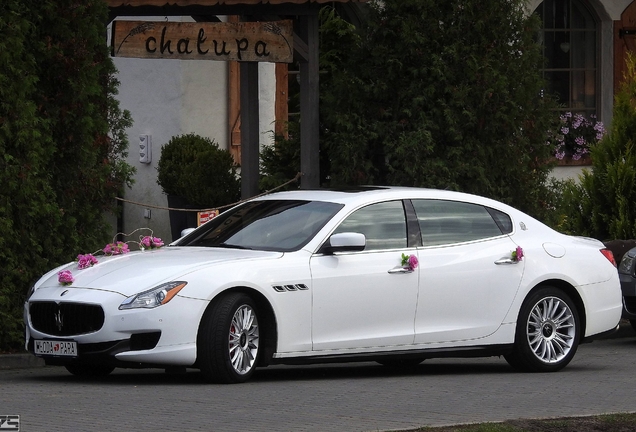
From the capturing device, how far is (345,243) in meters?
10.9

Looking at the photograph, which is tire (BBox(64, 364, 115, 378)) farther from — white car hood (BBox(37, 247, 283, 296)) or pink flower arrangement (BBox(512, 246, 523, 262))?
pink flower arrangement (BBox(512, 246, 523, 262))

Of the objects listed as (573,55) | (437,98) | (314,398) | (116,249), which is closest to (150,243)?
(116,249)

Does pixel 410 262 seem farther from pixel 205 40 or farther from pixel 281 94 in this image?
pixel 281 94

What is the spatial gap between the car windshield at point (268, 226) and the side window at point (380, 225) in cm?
18

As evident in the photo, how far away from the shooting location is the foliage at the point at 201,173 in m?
20.5

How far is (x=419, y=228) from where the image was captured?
11.8 m

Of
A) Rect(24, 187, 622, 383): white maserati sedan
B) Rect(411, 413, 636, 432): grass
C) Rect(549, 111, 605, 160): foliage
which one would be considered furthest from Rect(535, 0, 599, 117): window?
Rect(411, 413, 636, 432): grass

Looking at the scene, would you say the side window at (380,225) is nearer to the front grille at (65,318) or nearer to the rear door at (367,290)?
the rear door at (367,290)

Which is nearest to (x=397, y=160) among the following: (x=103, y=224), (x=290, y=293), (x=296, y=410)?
(x=103, y=224)

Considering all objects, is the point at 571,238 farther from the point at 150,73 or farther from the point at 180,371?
the point at 150,73

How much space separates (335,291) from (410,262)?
749 millimetres

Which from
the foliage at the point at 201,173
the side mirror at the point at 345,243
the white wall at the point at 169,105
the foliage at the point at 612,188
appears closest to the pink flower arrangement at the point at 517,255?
the side mirror at the point at 345,243

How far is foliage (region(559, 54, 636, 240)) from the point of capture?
1817 centimetres

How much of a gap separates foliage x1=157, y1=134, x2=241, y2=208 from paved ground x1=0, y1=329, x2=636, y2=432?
810 centimetres
